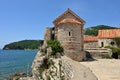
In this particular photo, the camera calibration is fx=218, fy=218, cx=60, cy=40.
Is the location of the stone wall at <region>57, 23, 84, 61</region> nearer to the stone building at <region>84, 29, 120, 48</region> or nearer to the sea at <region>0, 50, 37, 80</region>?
the sea at <region>0, 50, 37, 80</region>

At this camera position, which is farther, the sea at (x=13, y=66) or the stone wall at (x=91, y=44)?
the stone wall at (x=91, y=44)

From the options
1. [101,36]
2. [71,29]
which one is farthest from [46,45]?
[101,36]

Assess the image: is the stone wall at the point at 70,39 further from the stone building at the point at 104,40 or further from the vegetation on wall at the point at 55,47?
the stone building at the point at 104,40

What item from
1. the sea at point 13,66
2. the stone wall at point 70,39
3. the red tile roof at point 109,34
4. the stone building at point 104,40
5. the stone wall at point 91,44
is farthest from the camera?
the stone wall at point 91,44

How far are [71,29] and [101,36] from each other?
18396mm

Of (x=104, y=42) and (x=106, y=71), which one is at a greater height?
(x=104, y=42)

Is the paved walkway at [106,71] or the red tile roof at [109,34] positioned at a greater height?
the red tile roof at [109,34]

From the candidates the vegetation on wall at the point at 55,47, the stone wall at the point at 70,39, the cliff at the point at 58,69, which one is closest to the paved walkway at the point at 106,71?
the cliff at the point at 58,69

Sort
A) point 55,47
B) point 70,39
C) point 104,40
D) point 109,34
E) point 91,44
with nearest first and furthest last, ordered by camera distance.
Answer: point 55,47 < point 70,39 < point 104,40 < point 109,34 < point 91,44

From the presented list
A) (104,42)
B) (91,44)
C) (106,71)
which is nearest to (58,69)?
(106,71)

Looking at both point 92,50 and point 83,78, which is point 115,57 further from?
point 83,78

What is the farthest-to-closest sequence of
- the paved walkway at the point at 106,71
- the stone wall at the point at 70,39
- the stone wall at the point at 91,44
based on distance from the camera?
1. the stone wall at the point at 91,44
2. the stone wall at the point at 70,39
3. the paved walkway at the point at 106,71

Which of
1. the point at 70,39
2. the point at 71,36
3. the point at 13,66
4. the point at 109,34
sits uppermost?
the point at 109,34

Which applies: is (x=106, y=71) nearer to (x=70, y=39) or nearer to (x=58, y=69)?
(x=58, y=69)
